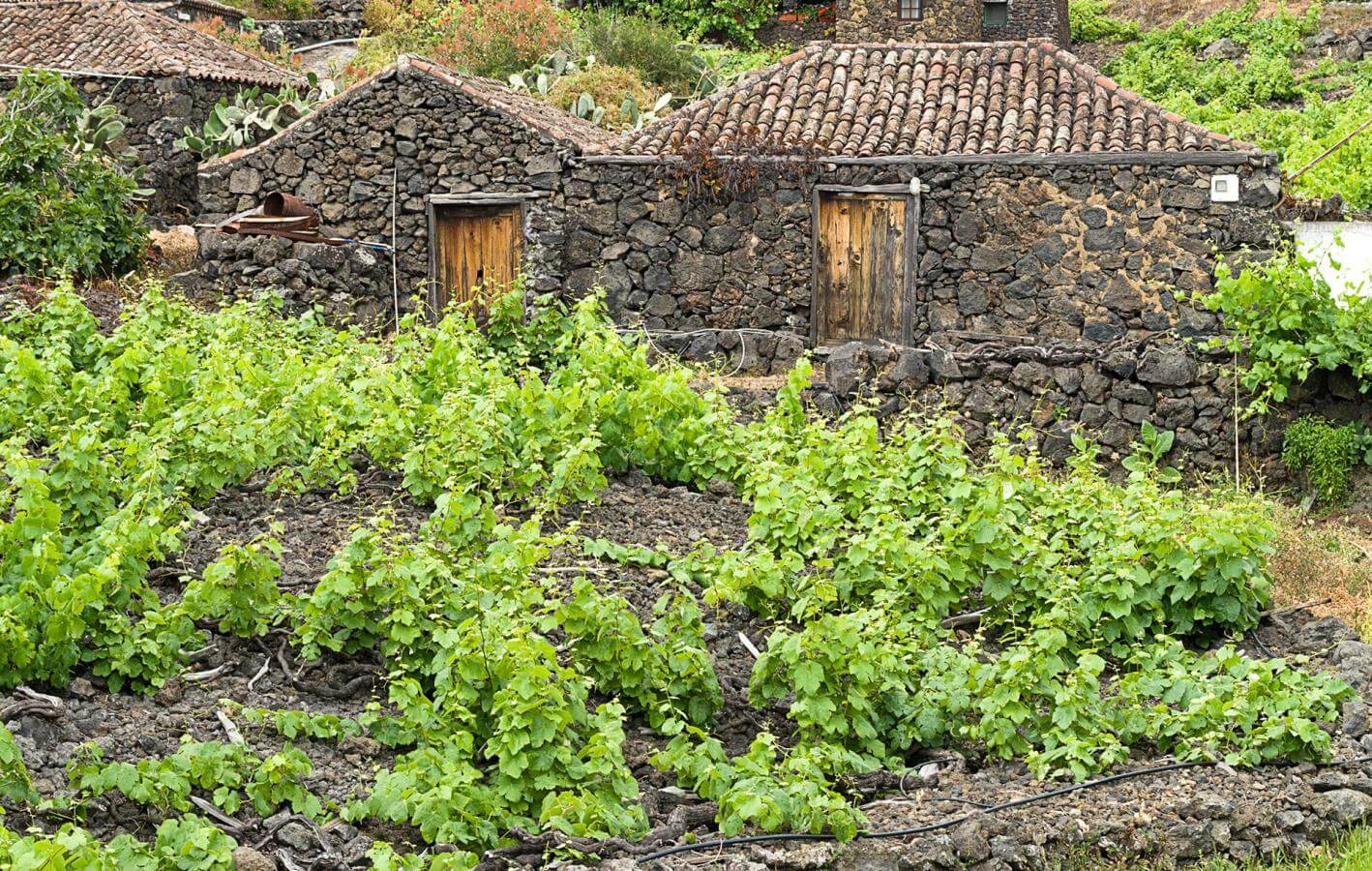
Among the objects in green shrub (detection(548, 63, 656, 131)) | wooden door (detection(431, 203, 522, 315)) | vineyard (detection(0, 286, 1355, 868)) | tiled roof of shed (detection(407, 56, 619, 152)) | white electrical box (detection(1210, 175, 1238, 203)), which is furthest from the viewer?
green shrub (detection(548, 63, 656, 131))

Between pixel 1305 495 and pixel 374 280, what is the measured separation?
10.7 metres

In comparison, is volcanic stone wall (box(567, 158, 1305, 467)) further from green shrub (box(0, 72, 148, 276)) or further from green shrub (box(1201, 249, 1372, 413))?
green shrub (box(0, 72, 148, 276))

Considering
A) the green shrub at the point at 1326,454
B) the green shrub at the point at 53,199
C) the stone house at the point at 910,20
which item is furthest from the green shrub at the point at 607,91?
the green shrub at the point at 1326,454

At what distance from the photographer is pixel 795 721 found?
25.3 ft

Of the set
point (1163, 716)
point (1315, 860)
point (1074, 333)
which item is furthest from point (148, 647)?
point (1074, 333)

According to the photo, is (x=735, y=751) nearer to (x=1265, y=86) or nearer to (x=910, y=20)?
(x=910, y=20)

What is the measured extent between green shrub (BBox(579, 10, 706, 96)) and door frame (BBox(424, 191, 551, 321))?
26.5ft

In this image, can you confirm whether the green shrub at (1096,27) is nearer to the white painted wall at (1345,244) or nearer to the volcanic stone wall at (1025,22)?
the volcanic stone wall at (1025,22)

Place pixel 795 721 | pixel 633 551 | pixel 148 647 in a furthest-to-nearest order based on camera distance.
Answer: pixel 633 551, pixel 795 721, pixel 148 647

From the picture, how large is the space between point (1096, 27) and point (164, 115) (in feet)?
67.3

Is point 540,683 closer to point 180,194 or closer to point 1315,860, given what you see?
point 1315,860

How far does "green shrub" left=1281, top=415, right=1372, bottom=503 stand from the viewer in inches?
507

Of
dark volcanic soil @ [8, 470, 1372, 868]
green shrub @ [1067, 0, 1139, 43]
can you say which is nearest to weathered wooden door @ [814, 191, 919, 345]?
dark volcanic soil @ [8, 470, 1372, 868]

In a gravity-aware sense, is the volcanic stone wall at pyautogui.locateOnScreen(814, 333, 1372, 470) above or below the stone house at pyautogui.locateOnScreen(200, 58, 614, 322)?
below
